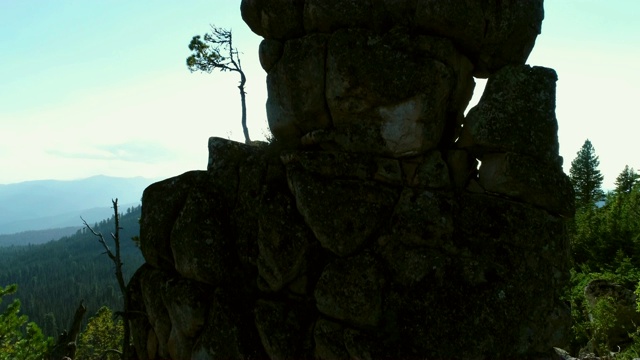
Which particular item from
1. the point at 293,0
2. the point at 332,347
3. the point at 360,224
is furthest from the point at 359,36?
the point at 332,347

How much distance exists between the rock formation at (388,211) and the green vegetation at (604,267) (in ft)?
35.2

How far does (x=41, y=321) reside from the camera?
647 feet

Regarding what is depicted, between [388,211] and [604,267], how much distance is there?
29765 millimetres

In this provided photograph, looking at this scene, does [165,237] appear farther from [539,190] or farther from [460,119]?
[539,190]

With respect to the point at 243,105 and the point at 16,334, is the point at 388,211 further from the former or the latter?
the point at 16,334

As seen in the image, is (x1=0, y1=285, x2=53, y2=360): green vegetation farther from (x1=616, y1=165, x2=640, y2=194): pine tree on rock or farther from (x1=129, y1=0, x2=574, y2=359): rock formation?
(x1=616, y1=165, x2=640, y2=194): pine tree on rock

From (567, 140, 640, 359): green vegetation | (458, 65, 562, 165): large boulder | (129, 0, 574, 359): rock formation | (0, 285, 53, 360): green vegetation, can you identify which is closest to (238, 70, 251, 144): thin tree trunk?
(129, 0, 574, 359): rock formation

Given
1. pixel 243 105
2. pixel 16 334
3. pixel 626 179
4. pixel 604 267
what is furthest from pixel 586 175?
pixel 16 334

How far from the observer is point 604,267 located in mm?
37062

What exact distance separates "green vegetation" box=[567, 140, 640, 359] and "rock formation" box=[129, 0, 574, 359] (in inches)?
422

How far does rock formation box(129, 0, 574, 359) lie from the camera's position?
52.0ft

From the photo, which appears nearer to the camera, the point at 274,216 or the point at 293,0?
the point at 274,216

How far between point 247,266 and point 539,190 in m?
11.7

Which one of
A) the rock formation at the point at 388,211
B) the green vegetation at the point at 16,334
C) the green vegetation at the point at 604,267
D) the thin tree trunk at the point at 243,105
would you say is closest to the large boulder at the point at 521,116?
the rock formation at the point at 388,211
